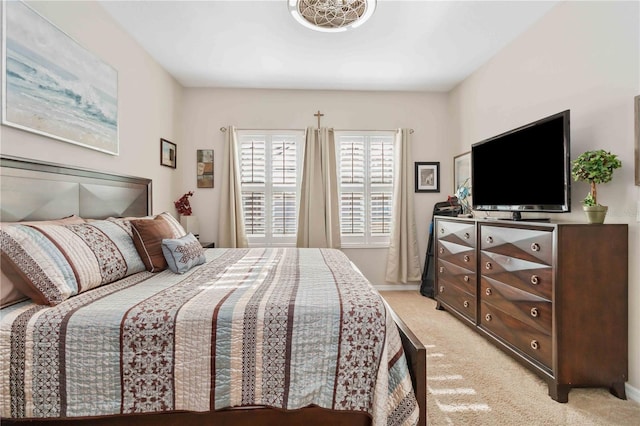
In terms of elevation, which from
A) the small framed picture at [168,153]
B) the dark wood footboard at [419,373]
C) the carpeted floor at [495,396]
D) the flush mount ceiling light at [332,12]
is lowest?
the carpeted floor at [495,396]

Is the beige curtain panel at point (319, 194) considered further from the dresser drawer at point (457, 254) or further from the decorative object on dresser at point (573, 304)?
the decorative object on dresser at point (573, 304)

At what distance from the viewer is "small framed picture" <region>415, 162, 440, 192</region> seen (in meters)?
4.17

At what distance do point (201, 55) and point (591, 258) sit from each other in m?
3.64

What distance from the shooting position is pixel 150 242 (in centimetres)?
201

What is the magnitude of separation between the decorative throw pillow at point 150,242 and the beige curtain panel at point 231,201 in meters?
1.76

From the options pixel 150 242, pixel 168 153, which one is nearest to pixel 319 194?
pixel 168 153

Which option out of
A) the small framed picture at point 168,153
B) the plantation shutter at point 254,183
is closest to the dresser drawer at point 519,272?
the plantation shutter at point 254,183

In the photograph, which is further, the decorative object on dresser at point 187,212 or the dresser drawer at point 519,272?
the decorative object on dresser at point 187,212

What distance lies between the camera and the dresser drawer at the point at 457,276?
8.87ft

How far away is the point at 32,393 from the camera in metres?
1.14

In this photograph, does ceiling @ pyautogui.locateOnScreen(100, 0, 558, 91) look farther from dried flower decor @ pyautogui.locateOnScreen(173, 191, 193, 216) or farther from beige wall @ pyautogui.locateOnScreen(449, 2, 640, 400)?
dried flower decor @ pyautogui.locateOnScreen(173, 191, 193, 216)

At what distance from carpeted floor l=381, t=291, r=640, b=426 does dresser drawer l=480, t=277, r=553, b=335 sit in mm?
368

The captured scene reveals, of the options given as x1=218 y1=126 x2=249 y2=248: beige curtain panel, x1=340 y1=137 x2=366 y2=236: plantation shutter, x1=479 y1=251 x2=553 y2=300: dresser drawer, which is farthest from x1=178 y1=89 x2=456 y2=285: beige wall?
x1=479 y1=251 x2=553 y2=300: dresser drawer

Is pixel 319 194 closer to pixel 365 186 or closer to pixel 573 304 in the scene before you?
pixel 365 186
